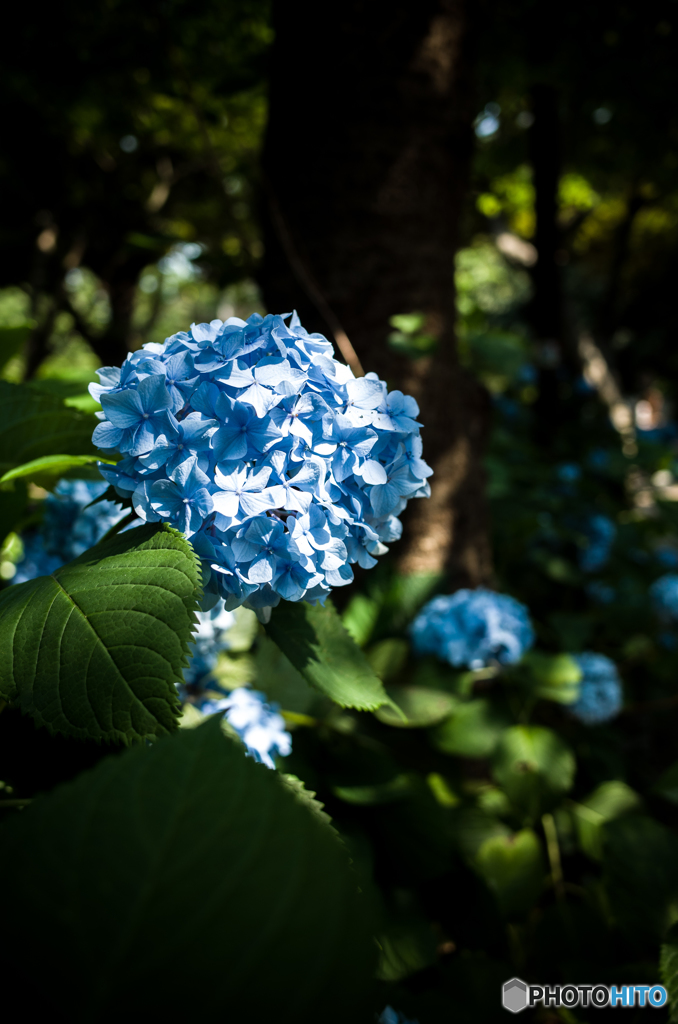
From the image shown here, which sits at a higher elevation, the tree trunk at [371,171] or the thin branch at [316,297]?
the tree trunk at [371,171]

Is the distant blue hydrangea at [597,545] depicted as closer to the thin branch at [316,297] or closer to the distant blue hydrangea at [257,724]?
the thin branch at [316,297]

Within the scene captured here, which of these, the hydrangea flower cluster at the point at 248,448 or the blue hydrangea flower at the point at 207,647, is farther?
the blue hydrangea flower at the point at 207,647

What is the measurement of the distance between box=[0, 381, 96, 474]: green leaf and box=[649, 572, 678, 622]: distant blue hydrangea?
283 cm

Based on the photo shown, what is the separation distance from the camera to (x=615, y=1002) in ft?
4.24

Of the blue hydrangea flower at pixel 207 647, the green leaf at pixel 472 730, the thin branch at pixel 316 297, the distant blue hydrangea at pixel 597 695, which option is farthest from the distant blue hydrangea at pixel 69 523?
the distant blue hydrangea at pixel 597 695

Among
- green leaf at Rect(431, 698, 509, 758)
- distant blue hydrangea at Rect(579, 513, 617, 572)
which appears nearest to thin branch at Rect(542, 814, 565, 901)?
green leaf at Rect(431, 698, 509, 758)

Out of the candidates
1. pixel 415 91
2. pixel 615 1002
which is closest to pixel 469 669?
pixel 615 1002

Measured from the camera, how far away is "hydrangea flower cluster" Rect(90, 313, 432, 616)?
675 millimetres

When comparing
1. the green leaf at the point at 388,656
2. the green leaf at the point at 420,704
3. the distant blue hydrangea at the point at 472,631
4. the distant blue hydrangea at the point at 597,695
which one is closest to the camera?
the green leaf at the point at 420,704

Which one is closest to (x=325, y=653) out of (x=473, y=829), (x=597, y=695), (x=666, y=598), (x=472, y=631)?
(x=472, y=631)

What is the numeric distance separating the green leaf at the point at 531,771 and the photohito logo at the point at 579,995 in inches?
15.3

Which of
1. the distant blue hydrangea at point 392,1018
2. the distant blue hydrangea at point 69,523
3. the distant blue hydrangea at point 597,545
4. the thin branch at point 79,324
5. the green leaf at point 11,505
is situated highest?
the thin branch at point 79,324

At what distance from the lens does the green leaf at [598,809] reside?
1.69 m

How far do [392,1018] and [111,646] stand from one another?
3.25ft
